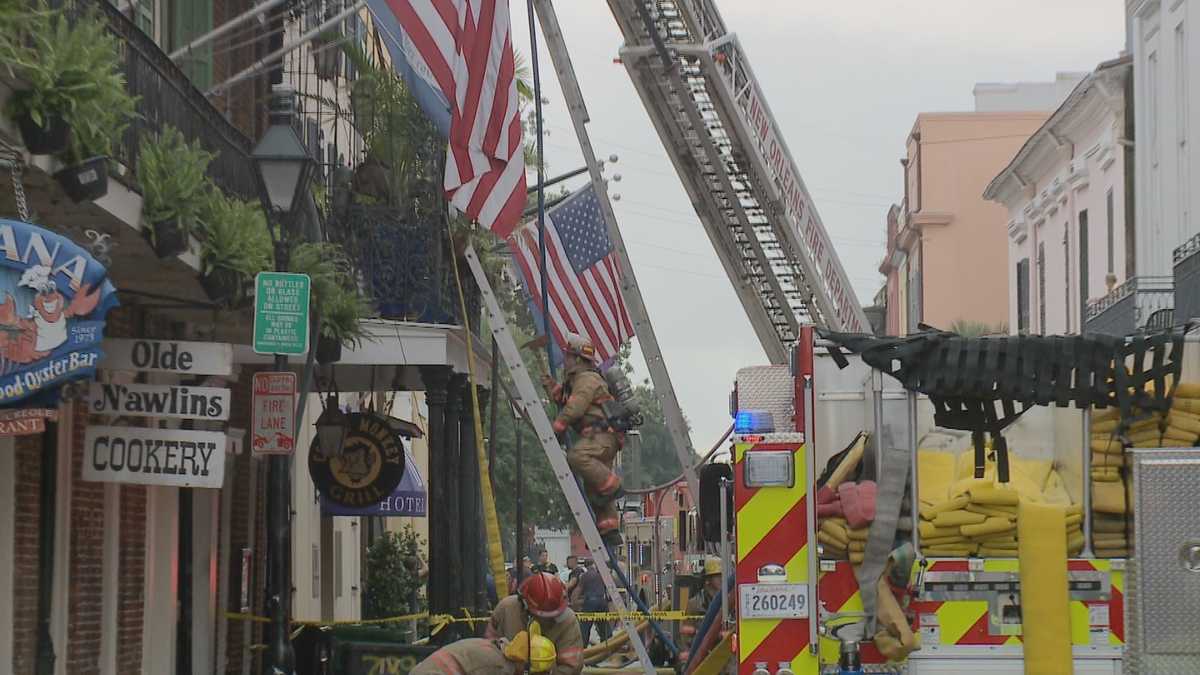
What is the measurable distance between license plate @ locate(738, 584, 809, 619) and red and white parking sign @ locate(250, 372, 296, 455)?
566 cm

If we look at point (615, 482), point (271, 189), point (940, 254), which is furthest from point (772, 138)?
point (940, 254)

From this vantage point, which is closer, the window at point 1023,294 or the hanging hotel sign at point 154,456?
the hanging hotel sign at point 154,456

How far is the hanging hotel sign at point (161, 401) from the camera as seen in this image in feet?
43.7

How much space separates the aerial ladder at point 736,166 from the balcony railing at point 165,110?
6317mm

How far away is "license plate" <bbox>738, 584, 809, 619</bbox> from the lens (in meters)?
9.02

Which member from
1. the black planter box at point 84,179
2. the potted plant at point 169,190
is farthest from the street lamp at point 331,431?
the black planter box at point 84,179

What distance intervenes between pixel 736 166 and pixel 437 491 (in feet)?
19.8

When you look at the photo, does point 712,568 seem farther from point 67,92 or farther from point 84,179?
Result: point 67,92

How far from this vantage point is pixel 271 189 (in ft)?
43.6

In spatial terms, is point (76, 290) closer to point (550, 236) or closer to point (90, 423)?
point (90, 423)

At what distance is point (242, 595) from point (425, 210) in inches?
180

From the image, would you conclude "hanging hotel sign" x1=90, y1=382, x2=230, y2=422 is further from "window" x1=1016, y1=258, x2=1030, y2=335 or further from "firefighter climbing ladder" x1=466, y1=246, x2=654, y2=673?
"window" x1=1016, y1=258, x2=1030, y2=335

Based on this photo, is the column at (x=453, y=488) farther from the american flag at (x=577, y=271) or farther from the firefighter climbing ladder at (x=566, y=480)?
the firefighter climbing ladder at (x=566, y=480)

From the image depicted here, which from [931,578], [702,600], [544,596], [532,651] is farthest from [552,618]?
[702,600]
